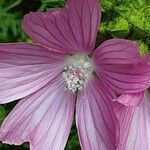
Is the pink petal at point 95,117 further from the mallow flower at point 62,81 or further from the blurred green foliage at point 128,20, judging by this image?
the blurred green foliage at point 128,20

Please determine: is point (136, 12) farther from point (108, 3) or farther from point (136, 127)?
point (136, 127)

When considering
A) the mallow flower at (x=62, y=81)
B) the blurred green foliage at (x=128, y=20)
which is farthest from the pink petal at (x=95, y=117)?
the blurred green foliage at (x=128, y=20)

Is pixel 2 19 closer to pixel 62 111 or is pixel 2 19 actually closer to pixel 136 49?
pixel 62 111

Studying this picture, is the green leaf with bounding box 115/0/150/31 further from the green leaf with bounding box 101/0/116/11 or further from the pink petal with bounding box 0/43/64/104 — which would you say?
the pink petal with bounding box 0/43/64/104

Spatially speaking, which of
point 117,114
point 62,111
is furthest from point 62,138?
point 117,114

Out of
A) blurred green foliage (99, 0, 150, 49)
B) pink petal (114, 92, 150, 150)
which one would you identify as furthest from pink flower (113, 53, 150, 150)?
blurred green foliage (99, 0, 150, 49)

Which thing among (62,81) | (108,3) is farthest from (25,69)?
(108,3)
